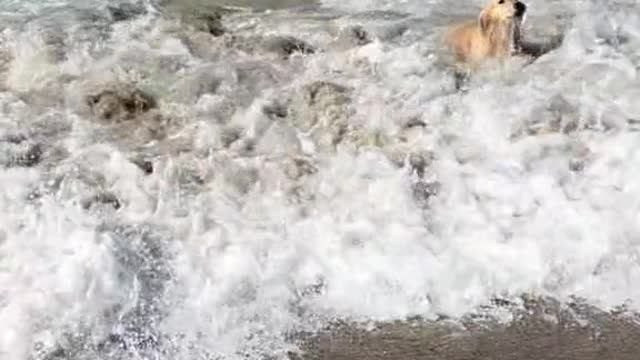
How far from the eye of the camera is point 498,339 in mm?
4184

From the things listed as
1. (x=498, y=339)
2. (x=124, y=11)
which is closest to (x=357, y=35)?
(x=124, y=11)

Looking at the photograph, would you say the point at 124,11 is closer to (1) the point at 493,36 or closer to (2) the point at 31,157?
(2) the point at 31,157

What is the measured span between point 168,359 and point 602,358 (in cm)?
167

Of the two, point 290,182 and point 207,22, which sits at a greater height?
point 207,22

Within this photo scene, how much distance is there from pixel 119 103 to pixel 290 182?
4.71 ft

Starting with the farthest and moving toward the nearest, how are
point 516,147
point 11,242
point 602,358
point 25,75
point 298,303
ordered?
point 25,75, point 516,147, point 11,242, point 298,303, point 602,358

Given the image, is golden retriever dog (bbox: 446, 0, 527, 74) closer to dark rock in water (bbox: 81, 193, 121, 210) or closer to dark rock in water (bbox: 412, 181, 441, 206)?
dark rock in water (bbox: 412, 181, 441, 206)

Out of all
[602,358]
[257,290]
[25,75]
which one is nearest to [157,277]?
[257,290]

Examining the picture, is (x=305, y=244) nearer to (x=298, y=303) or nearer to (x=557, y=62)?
(x=298, y=303)

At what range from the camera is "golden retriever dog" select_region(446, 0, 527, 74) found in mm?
6598

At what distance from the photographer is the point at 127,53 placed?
6945 mm

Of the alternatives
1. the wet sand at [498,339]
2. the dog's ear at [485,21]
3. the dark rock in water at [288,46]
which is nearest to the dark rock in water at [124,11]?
the dark rock in water at [288,46]

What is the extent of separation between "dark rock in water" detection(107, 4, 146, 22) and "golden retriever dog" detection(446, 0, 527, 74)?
239 centimetres

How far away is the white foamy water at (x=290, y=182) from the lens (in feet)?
14.4
